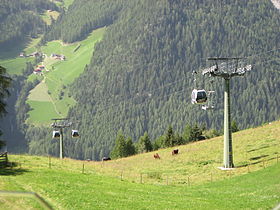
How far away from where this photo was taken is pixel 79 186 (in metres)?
35.8

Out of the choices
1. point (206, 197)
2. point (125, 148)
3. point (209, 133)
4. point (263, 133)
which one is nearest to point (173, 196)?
point (206, 197)

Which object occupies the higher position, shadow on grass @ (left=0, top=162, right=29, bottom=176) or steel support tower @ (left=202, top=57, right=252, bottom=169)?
steel support tower @ (left=202, top=57, right=252, bottom=169)

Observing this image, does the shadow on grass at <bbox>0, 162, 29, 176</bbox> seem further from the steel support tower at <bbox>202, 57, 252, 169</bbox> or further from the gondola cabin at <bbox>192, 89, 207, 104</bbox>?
the steel support tower at <bbox>202, 57, 252, 169</bbox>

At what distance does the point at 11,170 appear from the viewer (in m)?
42.8

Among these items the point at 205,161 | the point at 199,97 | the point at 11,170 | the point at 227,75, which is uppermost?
the point at 227,75

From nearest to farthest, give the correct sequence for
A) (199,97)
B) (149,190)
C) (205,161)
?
(149,190) < (199,97) < (205,161)

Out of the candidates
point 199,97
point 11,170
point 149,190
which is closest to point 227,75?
point 199,97

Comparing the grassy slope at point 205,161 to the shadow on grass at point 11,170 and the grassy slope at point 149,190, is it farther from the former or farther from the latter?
the shadow on grass at point 11,170

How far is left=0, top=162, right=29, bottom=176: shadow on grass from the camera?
4055 cm

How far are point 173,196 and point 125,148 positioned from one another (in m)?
81.9

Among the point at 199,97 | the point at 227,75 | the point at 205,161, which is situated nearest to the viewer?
the point at 199,97

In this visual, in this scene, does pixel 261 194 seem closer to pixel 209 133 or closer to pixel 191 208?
pixel 191 208

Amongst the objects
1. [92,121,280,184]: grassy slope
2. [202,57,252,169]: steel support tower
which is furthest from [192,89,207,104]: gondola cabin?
[92,121,280,184]: grassy slope

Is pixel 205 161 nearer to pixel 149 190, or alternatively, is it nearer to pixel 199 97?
pixel 199 97
